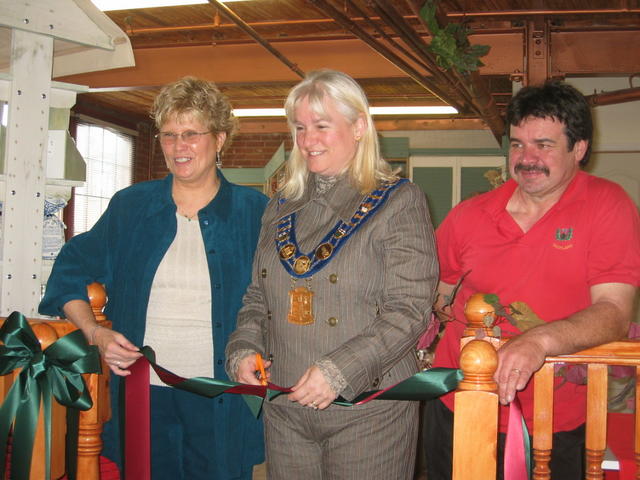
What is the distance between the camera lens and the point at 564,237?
6.58 feet

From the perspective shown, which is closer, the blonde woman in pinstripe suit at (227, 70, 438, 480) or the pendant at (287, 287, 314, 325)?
the blonde woman in pinstripe suit at (227, 70, 438, 480)

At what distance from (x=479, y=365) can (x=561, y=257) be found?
26.8 inches

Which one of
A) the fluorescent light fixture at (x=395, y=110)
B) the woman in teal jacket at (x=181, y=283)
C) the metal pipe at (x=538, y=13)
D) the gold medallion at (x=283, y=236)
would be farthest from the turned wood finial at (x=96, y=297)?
the fluorescent light fixture at (x=395, y=110)

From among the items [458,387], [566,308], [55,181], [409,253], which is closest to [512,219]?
[566,308]

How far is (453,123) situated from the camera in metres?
11.4

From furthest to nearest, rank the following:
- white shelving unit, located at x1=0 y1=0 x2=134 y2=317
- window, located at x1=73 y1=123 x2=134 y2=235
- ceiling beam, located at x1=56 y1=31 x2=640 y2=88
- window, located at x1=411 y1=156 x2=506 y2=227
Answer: window, located at x1=411 y1=156 x2=506 y2=227
window, located at x1=73 y1=123 x2=134 y2=235
ceiling beam, located at x1=56 y1=31 x2=640 y2=88
white shelving unit, located at x1=0 y1=0 x2=134 y2=317

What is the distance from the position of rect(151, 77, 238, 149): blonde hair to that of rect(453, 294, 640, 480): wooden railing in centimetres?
104

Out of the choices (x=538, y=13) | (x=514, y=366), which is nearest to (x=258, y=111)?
(x=538, y=13)

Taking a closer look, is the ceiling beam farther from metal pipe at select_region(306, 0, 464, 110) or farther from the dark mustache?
the dark mustache

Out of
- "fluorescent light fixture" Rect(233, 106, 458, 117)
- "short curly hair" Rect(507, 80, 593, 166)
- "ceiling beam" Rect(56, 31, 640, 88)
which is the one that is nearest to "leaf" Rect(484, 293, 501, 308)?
"short curly hair" Rect(507, 80, 593, 166)

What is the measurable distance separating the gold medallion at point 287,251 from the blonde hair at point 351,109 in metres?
0.23

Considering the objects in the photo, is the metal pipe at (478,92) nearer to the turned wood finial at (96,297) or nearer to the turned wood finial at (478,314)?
the turned wood finial at (96,297)

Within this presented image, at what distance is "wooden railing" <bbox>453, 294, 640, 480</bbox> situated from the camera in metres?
1.46

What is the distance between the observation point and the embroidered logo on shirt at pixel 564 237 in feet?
6.53
